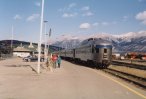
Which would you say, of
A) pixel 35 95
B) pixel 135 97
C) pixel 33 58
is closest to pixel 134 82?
pixel 135 97

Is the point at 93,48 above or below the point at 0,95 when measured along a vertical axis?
above

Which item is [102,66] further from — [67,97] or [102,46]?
[67,97]

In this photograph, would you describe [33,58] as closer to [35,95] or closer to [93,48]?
[93,48]

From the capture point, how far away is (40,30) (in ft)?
120

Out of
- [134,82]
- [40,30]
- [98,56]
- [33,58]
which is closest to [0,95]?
[134,82]

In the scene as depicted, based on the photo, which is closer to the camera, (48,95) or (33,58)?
(48,95)

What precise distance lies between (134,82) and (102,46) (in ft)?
70.2

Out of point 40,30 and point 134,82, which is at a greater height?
point 40,30

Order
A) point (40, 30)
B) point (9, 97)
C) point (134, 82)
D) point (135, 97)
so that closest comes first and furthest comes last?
point (9, 97), point (135, 97), point (134, 82), point (40, 30)

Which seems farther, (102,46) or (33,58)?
(33,58)

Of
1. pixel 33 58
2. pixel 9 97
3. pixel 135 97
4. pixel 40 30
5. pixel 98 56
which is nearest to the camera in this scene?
pixel 9 97

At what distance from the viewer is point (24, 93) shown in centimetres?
1766

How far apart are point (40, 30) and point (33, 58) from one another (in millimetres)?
44939

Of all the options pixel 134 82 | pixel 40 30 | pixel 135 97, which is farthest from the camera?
pixel 40 30
